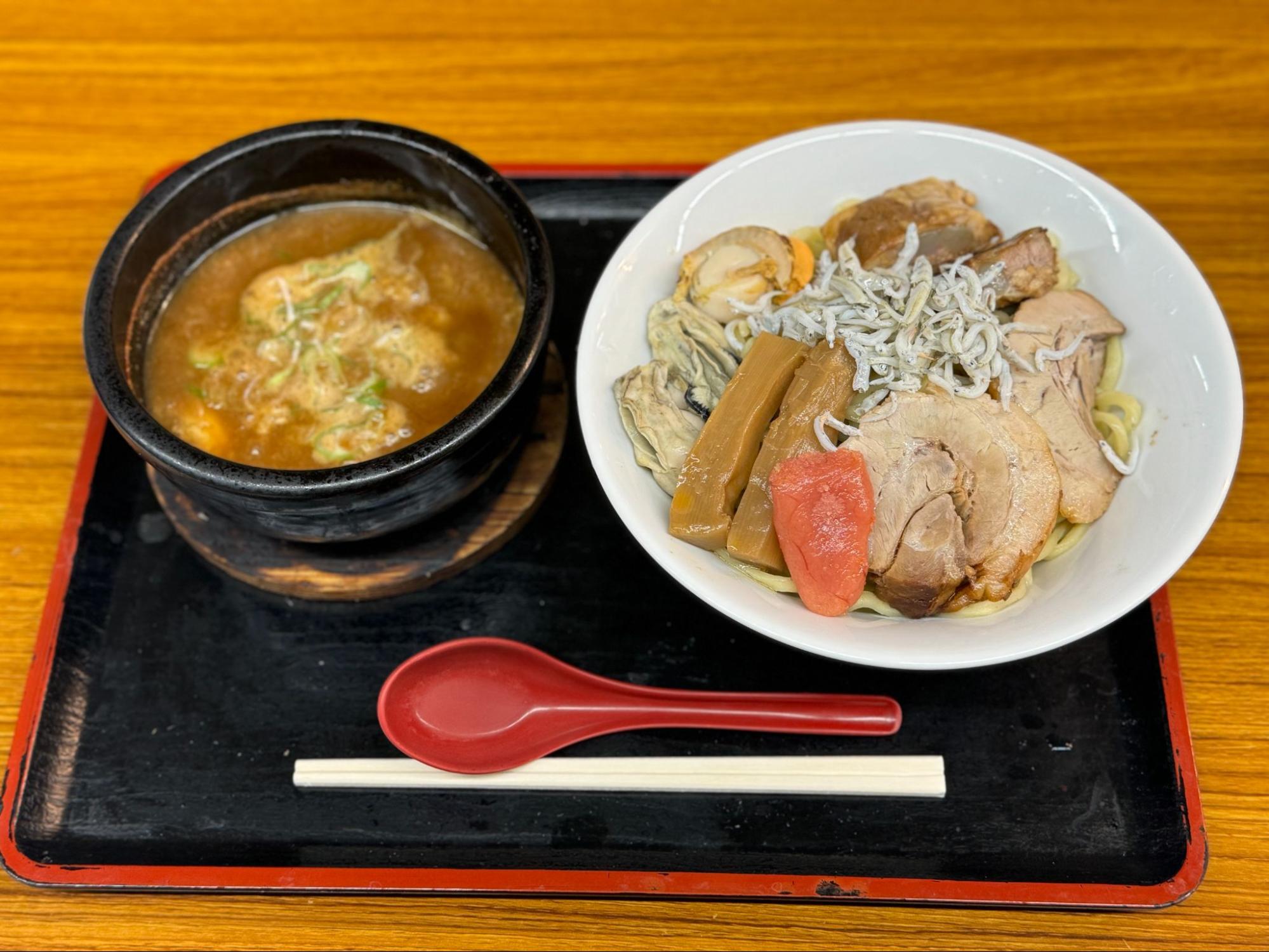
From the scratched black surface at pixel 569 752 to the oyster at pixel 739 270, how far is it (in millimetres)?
149

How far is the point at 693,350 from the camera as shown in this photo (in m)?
1.93

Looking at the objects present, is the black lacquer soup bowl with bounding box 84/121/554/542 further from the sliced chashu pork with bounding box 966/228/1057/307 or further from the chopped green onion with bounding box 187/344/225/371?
the sliced chashu pork with bounding box 966/228/1057/307

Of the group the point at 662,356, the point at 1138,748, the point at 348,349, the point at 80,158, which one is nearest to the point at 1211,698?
the point at 1138,748

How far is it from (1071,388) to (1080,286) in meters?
0.31

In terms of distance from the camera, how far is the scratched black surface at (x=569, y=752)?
1.79 m

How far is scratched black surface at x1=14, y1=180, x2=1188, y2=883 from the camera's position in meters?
1.79

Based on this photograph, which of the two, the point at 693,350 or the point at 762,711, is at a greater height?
the point at 693,350

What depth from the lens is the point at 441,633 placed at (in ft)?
6.61

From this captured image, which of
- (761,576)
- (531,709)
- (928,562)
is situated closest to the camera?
(928,562)

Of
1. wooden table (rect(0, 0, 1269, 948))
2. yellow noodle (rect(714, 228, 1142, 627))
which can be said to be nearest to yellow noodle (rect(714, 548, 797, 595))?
yellow noodle (rect(714, 228, 1142, 627))

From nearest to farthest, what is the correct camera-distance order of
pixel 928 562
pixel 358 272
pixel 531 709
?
1. pixel 928 562
2. pixel 531 709
3. pixel 358 272

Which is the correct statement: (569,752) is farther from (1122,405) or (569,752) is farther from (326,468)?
(1122,405)

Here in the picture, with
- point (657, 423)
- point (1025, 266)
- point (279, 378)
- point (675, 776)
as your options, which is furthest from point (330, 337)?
point (1025, 266)

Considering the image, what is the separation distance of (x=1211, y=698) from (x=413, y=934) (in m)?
1.67
